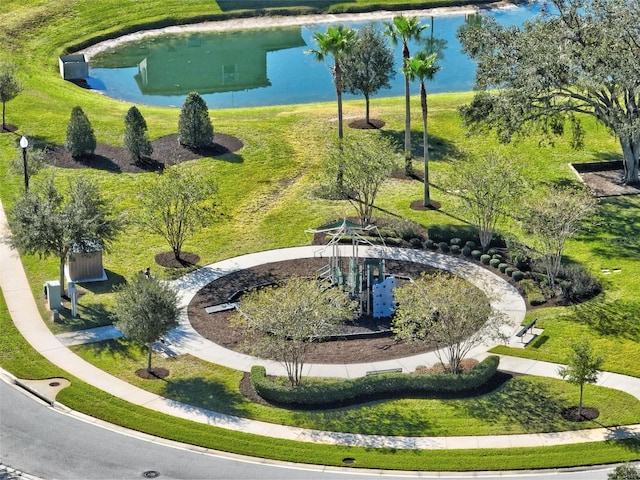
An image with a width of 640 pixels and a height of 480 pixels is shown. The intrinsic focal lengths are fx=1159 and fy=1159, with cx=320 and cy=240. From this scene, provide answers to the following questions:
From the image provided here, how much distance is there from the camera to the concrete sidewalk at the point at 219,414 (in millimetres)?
40156

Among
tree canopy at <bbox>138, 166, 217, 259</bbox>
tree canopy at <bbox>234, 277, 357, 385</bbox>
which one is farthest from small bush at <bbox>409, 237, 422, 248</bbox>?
tree canopy at <bbox>234, 277, 357, 385</bbox>

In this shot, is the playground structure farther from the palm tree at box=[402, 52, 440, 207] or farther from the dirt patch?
the palm tree at box=[402, 52, 440, 207]

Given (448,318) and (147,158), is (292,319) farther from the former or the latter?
(147,158)

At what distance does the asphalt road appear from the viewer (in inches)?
1499

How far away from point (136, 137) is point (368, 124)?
14.9 m

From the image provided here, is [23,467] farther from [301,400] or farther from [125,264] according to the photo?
[125,264]

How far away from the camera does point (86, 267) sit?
5281 cm

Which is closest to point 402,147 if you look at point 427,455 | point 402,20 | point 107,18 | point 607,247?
point 402,20

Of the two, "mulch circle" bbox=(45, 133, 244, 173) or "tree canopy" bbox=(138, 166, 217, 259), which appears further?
"mulch circle" bbox=(45, 133, 244, 173)

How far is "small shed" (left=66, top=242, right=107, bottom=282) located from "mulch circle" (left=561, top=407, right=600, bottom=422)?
22.1 meters

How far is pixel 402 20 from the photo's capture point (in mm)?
60219

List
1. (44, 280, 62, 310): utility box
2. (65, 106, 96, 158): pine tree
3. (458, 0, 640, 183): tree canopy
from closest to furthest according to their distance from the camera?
1. (44, 280, 62, 310): utility box
2. (458, 0, 640, 183): tree canopy
3. (65, 106, 96, 158): pine tree

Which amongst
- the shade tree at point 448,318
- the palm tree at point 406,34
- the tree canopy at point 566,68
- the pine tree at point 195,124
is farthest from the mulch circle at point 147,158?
the shade tree at point 448,318

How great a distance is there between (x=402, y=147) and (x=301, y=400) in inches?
1141
